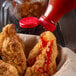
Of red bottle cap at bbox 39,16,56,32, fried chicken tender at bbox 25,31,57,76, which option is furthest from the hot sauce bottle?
fried chicken tender at bbox 25,31,57,76

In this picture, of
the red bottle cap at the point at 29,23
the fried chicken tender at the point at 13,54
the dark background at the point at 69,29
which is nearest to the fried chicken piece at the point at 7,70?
the fried chicken tender at the point at 13,54

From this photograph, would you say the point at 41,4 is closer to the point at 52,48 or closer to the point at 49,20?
the point at 49,20

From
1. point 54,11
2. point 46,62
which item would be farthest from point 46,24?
point 46,62

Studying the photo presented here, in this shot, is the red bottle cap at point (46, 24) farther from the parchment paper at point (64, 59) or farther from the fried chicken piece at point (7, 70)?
the fried chicken piece at point (7, 70)

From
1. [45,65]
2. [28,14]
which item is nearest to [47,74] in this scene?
[45,65]

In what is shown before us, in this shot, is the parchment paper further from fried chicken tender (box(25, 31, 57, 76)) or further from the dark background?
the dark background

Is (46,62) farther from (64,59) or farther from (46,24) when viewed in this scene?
(46,24)
